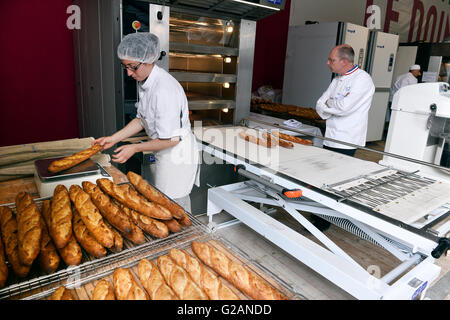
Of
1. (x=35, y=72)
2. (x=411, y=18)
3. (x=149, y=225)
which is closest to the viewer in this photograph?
(x=149, y=225)

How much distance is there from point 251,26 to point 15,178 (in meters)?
2.63

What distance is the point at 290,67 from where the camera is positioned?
6.27 metres

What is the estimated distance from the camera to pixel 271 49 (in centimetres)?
616

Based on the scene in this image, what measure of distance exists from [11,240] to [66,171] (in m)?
0.62

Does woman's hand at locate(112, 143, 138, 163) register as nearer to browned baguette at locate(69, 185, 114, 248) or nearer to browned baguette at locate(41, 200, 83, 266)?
browned baguette at locate(69, 185, 114, 248)

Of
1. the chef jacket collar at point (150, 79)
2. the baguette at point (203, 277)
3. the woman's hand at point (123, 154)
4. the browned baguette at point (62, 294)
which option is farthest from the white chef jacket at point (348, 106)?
the browned baguette at point (62, 294)

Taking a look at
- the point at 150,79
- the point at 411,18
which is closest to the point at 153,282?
the point at 150,79

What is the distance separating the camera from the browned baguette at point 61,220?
1.12 meters

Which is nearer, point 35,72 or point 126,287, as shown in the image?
point 126,287

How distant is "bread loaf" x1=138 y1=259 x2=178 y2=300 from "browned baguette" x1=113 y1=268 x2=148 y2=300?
0.03 m

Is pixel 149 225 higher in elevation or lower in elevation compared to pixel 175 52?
lower

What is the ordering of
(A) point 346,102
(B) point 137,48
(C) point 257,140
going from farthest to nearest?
(A) point 346,102
(C) point 257,140
(B) point 137,48

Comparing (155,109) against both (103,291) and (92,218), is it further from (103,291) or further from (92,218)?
(103,291)

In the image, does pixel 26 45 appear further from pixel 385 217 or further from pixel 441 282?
pixel 441 282
